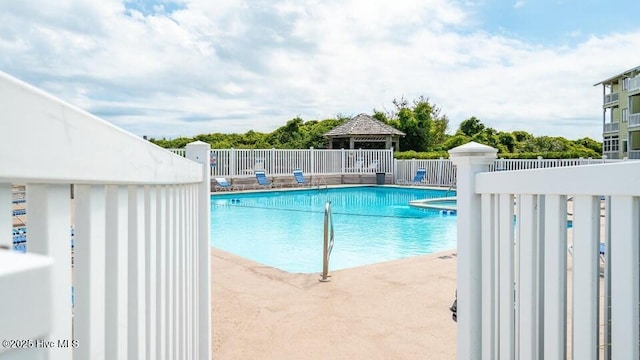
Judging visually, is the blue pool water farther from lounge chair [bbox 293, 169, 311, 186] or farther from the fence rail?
lounge chair [bbox 293, 169, 311, 186]

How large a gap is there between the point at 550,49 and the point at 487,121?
12.3m

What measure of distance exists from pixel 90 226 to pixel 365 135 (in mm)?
26078

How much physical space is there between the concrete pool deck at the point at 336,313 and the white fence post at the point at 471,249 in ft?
3.36

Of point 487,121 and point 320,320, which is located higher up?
point 487,121

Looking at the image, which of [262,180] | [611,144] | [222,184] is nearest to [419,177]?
[262,180]

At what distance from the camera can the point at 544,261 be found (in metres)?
1.61

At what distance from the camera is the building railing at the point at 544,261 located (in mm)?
1285

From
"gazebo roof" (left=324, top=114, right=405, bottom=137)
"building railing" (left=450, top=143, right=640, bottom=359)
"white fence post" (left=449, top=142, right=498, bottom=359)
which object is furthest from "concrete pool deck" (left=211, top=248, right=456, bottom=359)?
"gazebo roof" (left=324, top=114, right=405, bottom=137)

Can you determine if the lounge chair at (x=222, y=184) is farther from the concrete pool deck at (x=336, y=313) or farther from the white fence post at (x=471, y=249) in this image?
the white fence post at (x=471, y=249)

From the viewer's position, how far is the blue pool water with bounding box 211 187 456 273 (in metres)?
8.38

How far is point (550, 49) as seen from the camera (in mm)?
25094

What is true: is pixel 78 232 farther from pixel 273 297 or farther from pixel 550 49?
pixel 550 49

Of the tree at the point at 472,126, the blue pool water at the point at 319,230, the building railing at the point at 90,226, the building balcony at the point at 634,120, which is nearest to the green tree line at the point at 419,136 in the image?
the tree at the point at 472,126

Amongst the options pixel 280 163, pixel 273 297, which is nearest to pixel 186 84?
pixel 280 163
